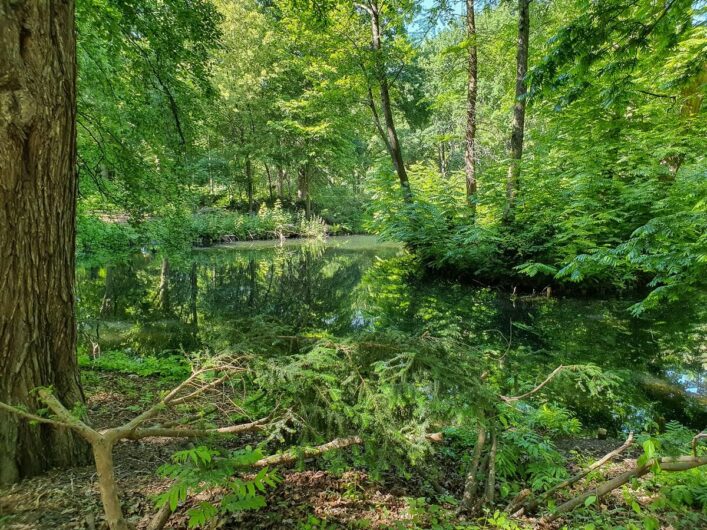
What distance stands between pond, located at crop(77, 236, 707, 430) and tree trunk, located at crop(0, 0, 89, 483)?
2.95 ft

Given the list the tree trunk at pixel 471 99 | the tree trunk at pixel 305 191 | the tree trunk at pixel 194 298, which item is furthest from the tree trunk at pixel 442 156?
the tree trunk at pixel 194 298

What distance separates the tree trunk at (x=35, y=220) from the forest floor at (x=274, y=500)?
0.22 meters

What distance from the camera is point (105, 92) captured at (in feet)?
17.9

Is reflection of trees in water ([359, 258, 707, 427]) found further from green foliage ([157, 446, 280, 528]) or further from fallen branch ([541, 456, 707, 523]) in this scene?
green foliage ([157, 446, 280, 528])

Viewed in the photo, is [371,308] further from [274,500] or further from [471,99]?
[471,99]

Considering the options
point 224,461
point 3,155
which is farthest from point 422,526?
point 3,155

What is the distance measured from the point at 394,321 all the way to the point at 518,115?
21.8 ft

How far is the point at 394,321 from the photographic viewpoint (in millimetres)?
7809

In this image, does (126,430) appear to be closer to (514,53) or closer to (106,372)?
(106,372)

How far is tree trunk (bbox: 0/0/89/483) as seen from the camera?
1843 mm

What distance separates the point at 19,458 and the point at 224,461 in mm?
1249

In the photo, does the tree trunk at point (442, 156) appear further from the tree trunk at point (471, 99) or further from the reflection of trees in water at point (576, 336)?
the reflection of trees in water at point (576, 336)

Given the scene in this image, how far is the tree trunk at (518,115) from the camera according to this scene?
9.84 meters

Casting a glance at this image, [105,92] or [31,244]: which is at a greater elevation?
[105,92]
